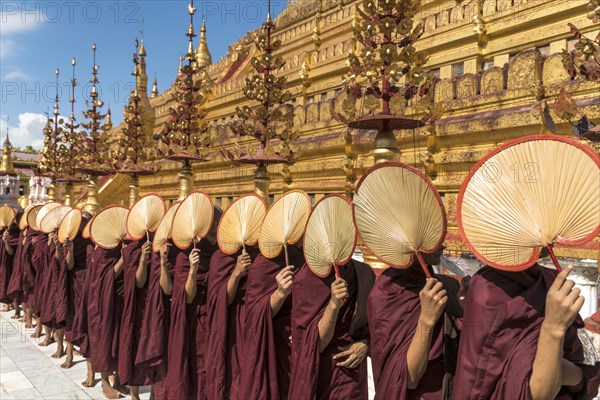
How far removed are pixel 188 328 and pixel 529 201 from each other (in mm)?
4028

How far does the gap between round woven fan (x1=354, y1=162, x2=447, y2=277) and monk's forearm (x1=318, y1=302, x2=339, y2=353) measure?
0.67 meters

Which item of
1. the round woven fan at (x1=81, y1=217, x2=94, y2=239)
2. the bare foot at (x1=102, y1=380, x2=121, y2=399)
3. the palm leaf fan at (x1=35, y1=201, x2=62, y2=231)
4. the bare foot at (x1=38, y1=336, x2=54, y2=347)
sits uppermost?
the palm leaf fan at (x1=35, y1=201, x2=62, y2=231)

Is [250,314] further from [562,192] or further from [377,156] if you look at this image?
[562,192]

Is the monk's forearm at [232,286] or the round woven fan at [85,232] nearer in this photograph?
the monk's forearm at [232,286]

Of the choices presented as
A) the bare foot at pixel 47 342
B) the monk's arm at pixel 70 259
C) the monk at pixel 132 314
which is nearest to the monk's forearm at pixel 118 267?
the monk at pixel 132 314

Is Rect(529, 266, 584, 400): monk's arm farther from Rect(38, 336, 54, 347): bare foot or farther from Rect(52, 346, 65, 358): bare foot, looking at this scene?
Rect(38, 336, 54, 347): bare foot

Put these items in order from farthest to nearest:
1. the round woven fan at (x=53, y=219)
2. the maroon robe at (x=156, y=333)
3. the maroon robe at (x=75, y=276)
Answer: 1. the round woven fan at (x=53, y=219)
2. the maroon robe at (x=75, y=276)
3. the maroon robe at (x=156, y=333)

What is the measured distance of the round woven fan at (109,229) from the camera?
6492 millimetres

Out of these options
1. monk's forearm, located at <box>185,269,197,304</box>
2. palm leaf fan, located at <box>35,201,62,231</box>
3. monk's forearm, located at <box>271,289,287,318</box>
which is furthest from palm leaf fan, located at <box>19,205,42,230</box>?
monk's forearm, located at <box>271,289,287,318</box>

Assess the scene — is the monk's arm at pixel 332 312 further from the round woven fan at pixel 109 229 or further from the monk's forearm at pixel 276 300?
the round woven fan at pixel 109 229

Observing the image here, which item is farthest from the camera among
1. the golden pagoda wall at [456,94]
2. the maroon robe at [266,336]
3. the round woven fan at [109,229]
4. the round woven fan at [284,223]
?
the golden pagoda wall at [456,94]

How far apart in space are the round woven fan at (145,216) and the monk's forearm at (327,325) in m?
3.07

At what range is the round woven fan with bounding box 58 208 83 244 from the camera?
7.72 metres

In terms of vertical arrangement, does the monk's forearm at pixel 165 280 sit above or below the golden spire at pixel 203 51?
below
